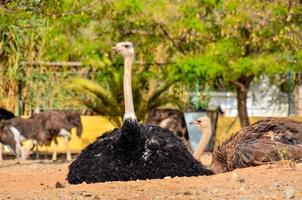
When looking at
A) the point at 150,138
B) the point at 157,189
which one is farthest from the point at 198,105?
the point at 157,189

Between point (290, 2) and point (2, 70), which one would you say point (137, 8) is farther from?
point (2, 70)

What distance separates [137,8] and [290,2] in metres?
3.29

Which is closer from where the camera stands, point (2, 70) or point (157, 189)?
point (157, 189)

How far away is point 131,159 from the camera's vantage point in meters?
10.5

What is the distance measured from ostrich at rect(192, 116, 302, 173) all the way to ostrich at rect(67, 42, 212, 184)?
0.45 meters

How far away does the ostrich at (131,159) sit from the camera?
1034cm

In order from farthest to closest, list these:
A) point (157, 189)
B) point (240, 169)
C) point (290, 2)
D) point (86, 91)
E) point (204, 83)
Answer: point (204, 83) → point (86, 91) → point (290, 2) → point (240, 169) → point (157, 189)

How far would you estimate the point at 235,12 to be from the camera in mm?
19594

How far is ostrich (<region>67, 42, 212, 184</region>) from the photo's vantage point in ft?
33.9

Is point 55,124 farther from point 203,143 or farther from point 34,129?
point 203,143

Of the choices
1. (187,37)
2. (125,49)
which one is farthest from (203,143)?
Answer: (187,37)

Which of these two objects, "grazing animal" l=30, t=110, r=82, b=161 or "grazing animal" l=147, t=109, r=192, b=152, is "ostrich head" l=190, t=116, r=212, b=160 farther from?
"grazing animal" l=147, t=109, r=192, b=152

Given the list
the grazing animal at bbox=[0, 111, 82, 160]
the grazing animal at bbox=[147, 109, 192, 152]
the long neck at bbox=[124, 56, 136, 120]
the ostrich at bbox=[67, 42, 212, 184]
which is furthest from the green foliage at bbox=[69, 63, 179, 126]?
the ostrich at bbox=[67, 42, 212, 184]

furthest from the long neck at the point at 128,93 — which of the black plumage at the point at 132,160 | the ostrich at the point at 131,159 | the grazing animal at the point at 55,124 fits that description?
the grazing animal at the point at 55,124
